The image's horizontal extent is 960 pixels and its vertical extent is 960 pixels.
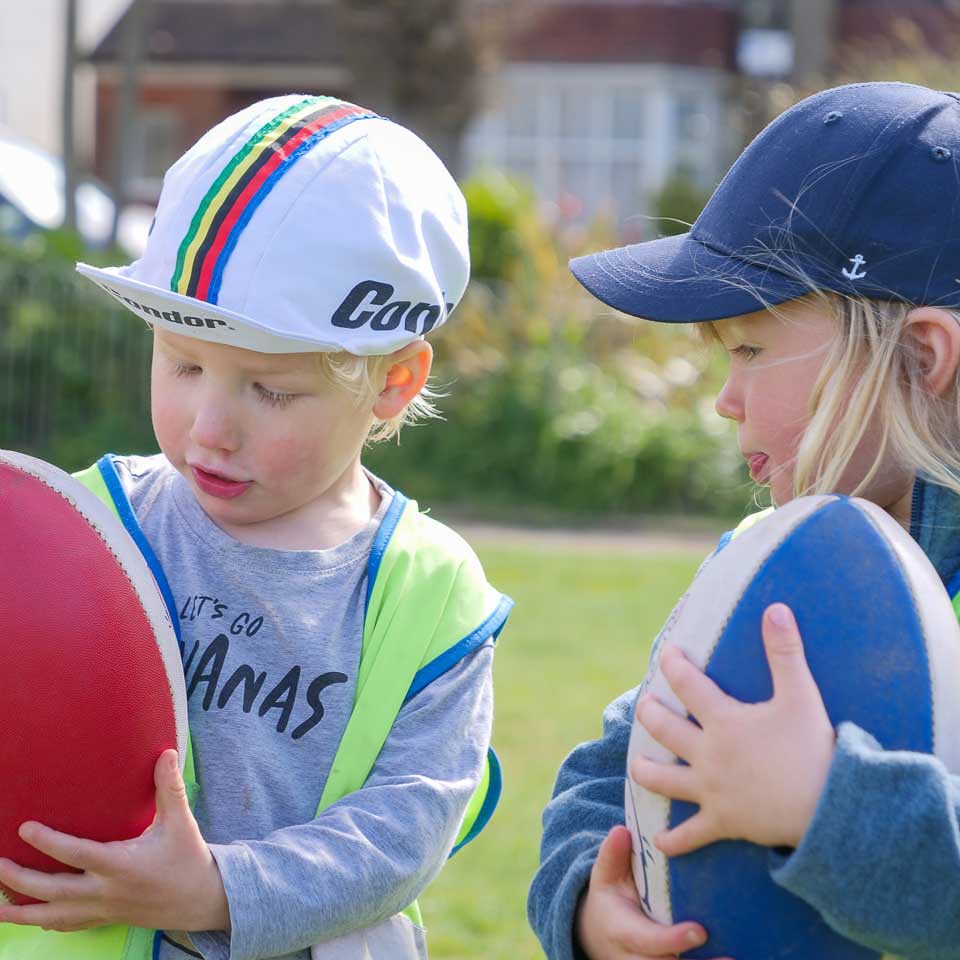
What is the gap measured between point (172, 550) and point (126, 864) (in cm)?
50

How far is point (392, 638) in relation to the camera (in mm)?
2180

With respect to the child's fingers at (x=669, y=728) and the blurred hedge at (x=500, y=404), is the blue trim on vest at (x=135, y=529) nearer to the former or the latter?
the child's fingers at (x=669, y=728)

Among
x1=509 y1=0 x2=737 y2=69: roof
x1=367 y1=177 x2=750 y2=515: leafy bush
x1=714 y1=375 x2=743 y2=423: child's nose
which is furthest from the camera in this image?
x1=509 y1=0 x2=737 y2=69: roof

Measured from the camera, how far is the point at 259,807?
2.13m

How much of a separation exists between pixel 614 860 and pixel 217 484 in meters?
0.76

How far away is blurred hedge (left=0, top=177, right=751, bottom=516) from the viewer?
11.4 metres

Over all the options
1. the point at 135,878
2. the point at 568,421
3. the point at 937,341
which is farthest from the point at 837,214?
the point at 568,421

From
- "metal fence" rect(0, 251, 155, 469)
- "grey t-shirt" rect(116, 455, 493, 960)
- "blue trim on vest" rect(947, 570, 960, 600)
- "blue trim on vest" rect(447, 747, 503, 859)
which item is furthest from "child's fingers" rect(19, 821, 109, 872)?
"metal fence" rect(0, 251, 155, 469)

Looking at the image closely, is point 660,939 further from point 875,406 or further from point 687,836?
point 875,406

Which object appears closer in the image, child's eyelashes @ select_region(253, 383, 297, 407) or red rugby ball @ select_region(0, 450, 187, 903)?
red rugby ball @ select_region(0, 450, 187, 903)

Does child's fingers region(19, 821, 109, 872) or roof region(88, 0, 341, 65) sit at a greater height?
roof region(88, 0, 341, 65)

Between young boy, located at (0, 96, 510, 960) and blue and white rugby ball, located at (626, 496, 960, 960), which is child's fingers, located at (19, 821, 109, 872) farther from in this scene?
blue and white rugby ball, located at (626, 496, 960, 960)

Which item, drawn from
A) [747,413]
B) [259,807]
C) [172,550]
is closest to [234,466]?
[172,550]

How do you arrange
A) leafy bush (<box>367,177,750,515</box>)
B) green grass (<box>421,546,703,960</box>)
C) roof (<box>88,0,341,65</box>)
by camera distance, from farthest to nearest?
roof (<box>88,0,341,65</box>)
leafy bush (<box>367,177,750,515</box>)
green grass (<box>421,546,703,960</box>)
